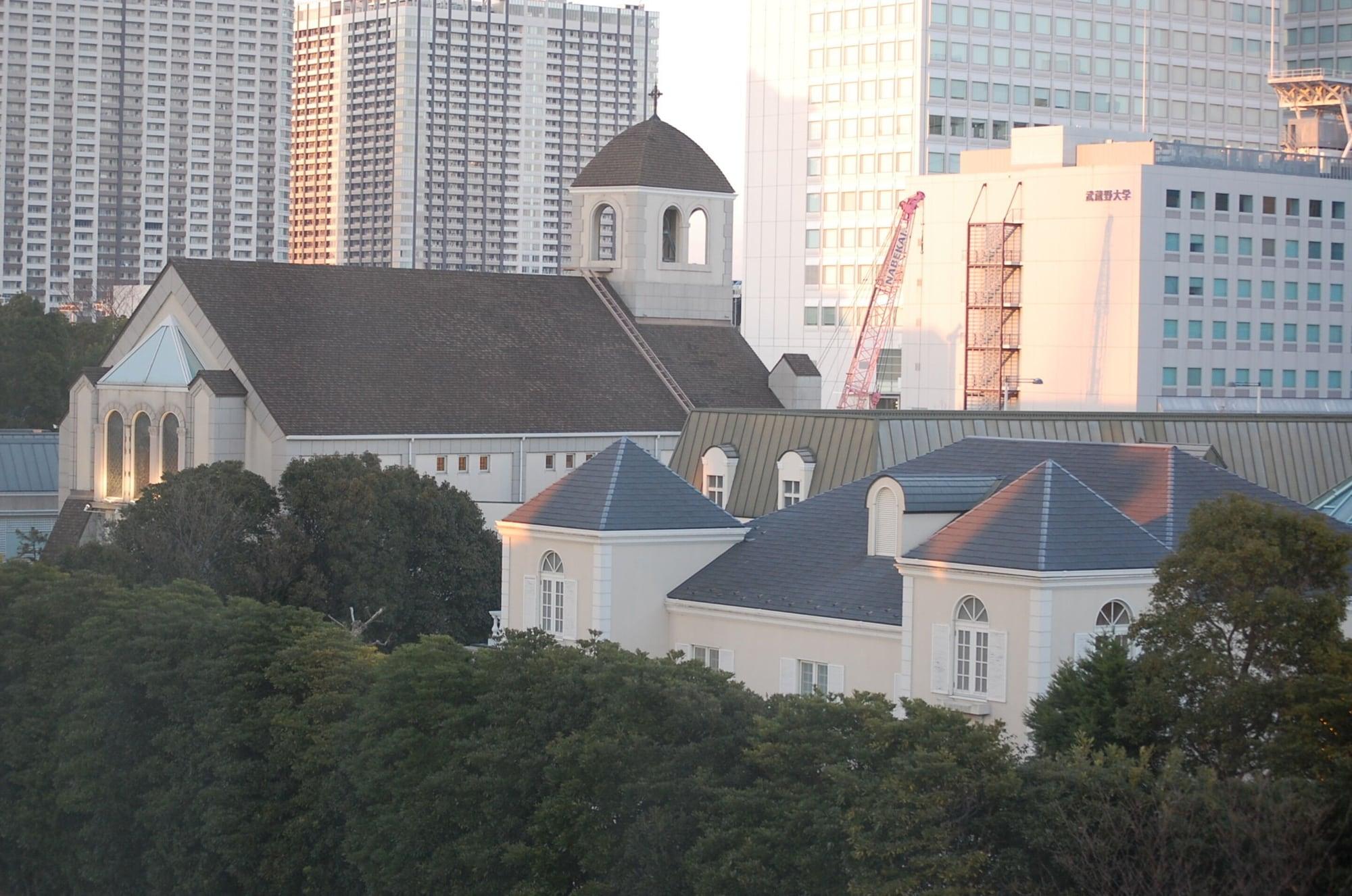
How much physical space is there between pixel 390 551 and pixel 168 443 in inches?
553

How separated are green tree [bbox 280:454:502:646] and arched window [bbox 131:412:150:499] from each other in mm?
10563

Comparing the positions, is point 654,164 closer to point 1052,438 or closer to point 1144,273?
point 1144,273

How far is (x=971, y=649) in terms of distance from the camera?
4028cm

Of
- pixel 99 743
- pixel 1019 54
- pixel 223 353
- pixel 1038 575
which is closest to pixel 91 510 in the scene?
pixel 223 353

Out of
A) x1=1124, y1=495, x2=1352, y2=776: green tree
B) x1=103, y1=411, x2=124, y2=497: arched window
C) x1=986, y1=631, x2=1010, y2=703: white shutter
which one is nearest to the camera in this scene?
x1=1124, y1=495, x2=1352, y2=776: green tree

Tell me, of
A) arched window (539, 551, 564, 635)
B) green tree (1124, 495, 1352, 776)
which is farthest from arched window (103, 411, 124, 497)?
green tree (1124, 495, 1352, 776)

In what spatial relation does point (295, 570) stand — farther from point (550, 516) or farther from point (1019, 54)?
point (1019, 54)

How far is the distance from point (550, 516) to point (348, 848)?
975cm

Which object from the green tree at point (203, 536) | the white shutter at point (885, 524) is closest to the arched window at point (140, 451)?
the green tree at point (203, 536)

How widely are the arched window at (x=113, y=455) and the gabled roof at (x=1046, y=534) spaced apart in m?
39.8

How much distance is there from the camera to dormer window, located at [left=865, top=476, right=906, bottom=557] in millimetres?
44594

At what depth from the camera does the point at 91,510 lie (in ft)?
242

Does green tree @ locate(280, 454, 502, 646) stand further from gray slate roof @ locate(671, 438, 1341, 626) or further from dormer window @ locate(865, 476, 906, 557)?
dormer window @ locate(865, 476, 906, 557)

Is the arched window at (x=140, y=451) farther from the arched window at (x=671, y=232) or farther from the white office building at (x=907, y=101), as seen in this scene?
the white office building at (x=907, y=101)
